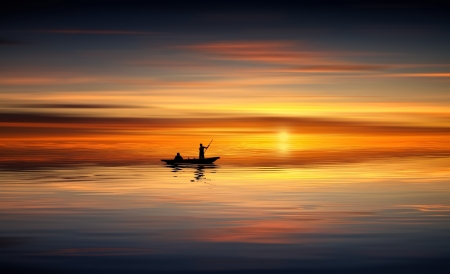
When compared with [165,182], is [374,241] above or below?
below

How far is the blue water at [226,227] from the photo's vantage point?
21.5 meters

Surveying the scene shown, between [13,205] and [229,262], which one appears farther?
[13,205]

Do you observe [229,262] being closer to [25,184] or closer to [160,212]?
[160,212]

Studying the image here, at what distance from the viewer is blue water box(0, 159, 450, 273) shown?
2153cm

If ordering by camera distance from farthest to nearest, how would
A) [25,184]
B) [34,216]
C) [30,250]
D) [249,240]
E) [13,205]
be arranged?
[25,184]
[13,205]
[34,216]
[249,240]
[30,250]

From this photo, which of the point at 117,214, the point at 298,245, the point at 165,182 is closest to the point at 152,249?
the point at 298,245

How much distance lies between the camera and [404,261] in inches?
853

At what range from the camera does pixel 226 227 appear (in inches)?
1123

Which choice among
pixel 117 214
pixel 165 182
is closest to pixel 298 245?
pixel 117 214

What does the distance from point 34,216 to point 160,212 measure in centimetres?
558

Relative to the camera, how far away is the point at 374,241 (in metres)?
25.0

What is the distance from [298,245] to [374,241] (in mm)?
2763

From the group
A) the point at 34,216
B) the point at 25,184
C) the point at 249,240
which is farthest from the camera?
the point at 25,184

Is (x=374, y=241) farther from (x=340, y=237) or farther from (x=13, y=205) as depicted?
(x=13, y=205)
